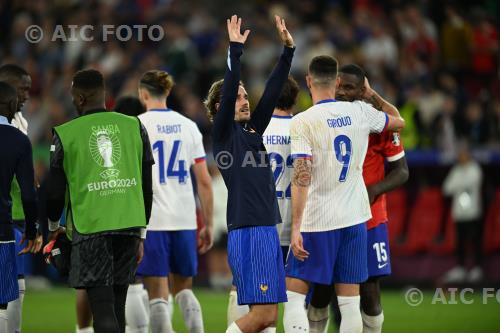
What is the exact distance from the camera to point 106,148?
328 inches

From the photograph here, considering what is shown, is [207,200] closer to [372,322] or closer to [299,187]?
[299,187]

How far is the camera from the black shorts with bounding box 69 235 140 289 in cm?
816

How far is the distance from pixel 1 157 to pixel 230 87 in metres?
2.12

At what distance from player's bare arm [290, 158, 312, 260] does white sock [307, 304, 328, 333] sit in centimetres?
91

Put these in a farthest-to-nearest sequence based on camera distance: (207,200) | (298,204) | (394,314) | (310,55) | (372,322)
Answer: (310,55) < (394,314) < (207,200) < (372,322) < (298,204)

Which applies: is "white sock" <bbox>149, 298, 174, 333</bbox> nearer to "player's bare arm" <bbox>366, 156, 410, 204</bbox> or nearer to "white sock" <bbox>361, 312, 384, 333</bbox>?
"white sock" <bbox>361, 312, 384, 333</bbox>

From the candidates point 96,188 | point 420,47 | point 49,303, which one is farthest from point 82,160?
point 420,47

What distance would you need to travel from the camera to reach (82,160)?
325 inches

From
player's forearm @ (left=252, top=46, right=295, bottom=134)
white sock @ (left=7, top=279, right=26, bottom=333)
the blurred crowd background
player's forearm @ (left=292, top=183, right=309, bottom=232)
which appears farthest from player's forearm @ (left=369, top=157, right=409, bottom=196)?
the blurred crowd background

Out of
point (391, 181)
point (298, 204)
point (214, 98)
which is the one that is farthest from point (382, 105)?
point (214, 98)

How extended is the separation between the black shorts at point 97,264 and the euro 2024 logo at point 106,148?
21.1 inches

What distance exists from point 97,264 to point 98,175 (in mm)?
712

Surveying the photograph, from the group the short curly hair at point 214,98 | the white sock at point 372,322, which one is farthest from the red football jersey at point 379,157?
the short curly hair at point 214,98

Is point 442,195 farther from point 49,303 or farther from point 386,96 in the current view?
point 49,303
